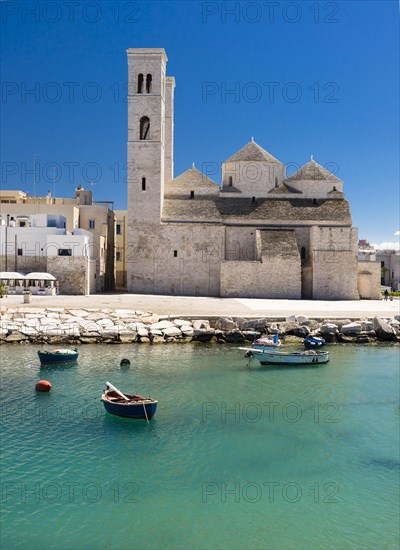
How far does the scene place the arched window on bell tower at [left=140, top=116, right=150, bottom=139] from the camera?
39.2m

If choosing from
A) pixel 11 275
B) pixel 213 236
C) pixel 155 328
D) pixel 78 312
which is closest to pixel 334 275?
pixel 213 236

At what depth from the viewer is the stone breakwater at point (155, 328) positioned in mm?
23984

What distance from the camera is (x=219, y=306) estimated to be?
30656mm

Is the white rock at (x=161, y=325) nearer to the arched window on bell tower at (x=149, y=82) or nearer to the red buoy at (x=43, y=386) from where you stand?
the red buoy at (x=43, y=386)

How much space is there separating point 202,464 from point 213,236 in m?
28.3

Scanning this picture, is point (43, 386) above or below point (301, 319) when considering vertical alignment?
below

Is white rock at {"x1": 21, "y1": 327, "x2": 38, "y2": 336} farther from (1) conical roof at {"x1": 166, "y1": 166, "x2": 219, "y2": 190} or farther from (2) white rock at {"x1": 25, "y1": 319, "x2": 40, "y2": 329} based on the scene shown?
(1) conical roof at {"x1": 166, "y1": 166, "x2": 219, "y2": 190}

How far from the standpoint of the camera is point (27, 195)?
4975cm

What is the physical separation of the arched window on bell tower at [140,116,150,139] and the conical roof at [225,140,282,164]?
7484 millimetres

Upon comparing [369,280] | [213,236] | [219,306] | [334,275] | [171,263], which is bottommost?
[219,306]

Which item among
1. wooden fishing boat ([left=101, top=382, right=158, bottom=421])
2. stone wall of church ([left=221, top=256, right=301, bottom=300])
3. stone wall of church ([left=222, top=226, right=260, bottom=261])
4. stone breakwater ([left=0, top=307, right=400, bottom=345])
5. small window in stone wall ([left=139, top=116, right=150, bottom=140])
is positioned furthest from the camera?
stone wall of church ([left=222, top=226, right=260, bottom=261])

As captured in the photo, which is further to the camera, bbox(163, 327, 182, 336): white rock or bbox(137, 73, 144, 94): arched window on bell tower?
bbox(137, 73, 144, 94): arched window on bell tower

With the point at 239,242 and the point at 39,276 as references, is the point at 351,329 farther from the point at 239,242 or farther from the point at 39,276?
the point at 39,276

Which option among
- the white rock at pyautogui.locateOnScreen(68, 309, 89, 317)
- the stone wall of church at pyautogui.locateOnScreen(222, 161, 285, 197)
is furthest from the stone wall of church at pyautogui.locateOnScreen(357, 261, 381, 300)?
the white rock at pyautogui.locateOnScreen(68, 309, 89, 317)
